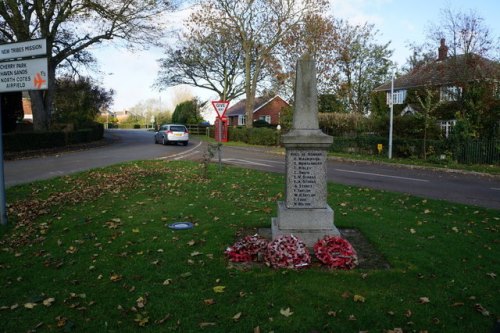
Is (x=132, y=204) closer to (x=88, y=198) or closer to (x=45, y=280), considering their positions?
(x=88, y=198)

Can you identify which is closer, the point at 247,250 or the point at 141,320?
the point at 141,320

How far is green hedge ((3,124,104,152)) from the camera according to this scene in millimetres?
22964

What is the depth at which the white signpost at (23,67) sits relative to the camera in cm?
743

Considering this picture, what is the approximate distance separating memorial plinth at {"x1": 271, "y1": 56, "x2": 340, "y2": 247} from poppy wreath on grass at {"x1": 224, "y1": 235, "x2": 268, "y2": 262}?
0.51 m

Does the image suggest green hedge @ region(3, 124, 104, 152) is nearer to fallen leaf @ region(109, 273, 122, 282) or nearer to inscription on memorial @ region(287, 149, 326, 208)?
fallen leaf @ region(109, 273, 122, 282)

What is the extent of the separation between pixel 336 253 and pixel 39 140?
80.3ft

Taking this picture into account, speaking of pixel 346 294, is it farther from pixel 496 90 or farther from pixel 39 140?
pixel 39 140

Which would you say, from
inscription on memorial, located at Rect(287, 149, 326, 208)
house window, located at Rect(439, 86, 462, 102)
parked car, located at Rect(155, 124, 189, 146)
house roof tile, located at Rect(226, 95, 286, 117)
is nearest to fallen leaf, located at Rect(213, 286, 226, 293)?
inscription on memorial, located at Rect(287, 149, 326, 208)

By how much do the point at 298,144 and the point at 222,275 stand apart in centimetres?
236

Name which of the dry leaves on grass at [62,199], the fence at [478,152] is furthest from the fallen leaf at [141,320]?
the fence at [478,152]

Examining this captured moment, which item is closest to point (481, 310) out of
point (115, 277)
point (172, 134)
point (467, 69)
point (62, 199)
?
point (115, 277)

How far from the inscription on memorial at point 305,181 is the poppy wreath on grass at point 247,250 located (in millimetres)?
920

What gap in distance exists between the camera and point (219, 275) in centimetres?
541

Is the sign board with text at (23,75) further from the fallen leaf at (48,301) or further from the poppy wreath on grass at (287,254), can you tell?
the poppy wreath on grass at (287,254)
